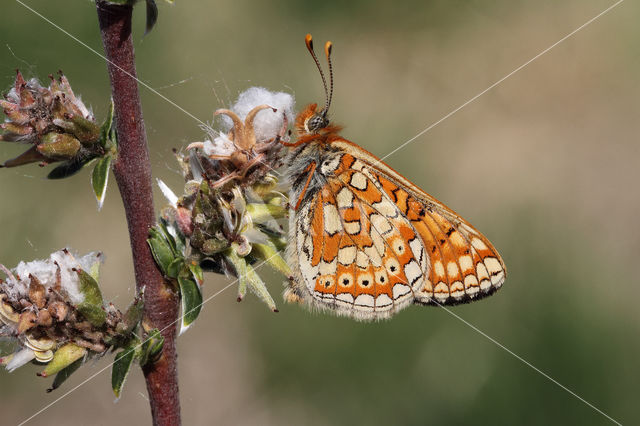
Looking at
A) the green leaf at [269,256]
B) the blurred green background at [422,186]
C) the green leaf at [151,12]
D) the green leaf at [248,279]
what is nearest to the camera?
the green leaf at [151,12]

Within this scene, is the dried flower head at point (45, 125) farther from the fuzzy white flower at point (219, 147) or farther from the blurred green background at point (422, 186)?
the blurred green background at point (422, 186)

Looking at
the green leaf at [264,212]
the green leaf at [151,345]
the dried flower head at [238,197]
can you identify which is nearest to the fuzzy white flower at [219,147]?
the dried flower head at [238,197]

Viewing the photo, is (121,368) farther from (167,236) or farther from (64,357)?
(167,236)

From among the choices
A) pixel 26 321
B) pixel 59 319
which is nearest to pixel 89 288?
pixel 59 319

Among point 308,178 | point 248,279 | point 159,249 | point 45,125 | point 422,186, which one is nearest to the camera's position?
point 45,125

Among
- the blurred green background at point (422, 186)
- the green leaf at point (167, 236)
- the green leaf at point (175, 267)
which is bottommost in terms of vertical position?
the blurred green background at point (422, 186)

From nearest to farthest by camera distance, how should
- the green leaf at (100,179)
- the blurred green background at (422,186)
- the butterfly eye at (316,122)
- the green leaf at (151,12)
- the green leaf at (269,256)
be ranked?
the green leaf at (151,12), the green leaf at (100,179), the green leaf at (269,256), the butterfly eye at (316,122), the blurred green background at (422,186)

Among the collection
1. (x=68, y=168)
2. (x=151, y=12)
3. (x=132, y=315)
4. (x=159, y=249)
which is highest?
(x=151, y=12)
